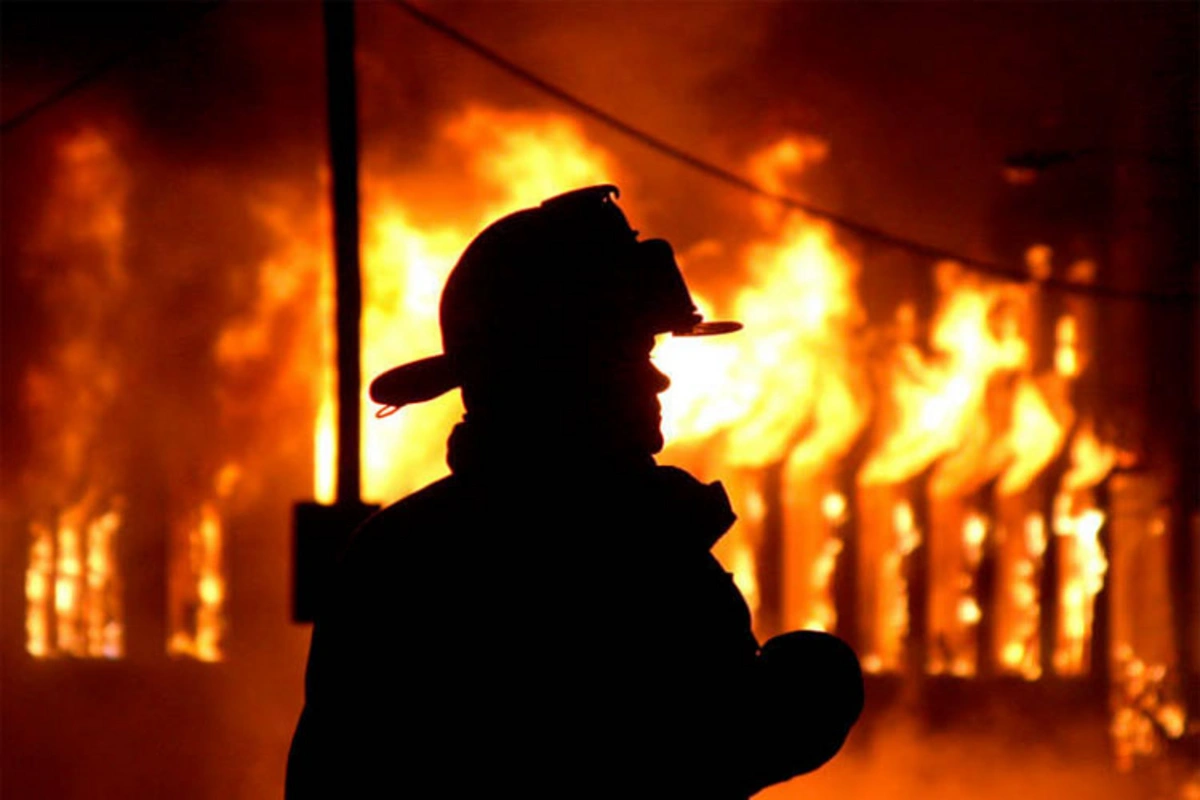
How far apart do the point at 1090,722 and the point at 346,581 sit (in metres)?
14.2

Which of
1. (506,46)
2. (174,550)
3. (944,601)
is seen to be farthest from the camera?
(174,550)

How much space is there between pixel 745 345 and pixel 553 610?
46.2ft

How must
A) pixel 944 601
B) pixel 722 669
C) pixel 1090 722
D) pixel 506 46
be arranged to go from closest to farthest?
pixel 722 669 < pixel 506 46 < pixel 1090 722 < pixel 944 601

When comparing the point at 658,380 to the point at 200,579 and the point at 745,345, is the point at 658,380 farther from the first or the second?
the point at 200,579

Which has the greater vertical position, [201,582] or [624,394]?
[624,394]

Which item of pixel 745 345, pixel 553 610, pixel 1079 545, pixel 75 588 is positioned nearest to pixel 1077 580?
pixel 1079 545

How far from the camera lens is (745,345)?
15688 mm

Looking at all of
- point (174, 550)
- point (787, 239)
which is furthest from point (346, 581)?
point (174, 550)

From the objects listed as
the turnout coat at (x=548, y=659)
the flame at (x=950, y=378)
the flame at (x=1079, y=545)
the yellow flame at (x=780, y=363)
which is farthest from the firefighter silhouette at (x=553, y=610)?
the flame at (x=950, y=378)

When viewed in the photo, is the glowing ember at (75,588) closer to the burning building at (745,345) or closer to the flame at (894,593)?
the burning building at (745,345)

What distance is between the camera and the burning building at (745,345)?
14.3 meters

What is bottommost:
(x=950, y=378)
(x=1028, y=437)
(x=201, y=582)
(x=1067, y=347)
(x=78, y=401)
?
(x=201, y=582)

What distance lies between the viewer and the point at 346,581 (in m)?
1.75

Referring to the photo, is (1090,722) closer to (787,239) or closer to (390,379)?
(787,239)
